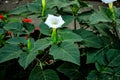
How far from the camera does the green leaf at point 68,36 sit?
1.63 meters

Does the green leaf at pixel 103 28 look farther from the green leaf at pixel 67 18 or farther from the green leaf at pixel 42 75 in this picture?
the green leaf at pixel 42 75

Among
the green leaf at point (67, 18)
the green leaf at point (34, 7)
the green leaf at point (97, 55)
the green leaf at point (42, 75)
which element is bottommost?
the green leaf at point (42, 75)

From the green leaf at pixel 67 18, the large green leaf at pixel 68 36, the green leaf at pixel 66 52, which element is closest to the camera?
the green leaf at pixel 66 52

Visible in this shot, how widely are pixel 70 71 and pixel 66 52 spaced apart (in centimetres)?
18

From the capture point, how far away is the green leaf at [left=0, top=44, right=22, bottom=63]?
165 centimetres

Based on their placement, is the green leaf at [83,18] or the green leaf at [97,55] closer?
the green leaf at [97,55]

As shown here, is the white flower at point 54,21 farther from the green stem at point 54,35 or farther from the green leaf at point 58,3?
the green leaf at point 58,3

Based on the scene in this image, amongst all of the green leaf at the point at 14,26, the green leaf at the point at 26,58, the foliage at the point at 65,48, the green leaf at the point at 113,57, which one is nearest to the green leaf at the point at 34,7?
the foliage at the point at 65,48

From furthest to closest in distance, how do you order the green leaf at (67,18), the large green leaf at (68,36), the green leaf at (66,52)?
the green leaf at (67,18) < the large green leaf at (68,36) < the green leaf at (66,52)

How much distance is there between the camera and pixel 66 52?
61.7 inches

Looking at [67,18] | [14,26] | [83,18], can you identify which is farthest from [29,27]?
[83,18]

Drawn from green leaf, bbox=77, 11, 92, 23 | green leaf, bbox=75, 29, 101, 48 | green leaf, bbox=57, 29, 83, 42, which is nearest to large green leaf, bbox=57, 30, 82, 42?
green leaf, bbox=57, 29, 83, 42

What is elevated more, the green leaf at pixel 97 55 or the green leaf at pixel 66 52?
the green leaf at pixel 66 52

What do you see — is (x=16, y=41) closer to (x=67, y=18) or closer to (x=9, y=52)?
(x=9, y=52)
